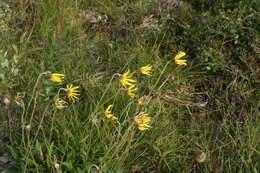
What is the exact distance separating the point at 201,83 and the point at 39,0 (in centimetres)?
171

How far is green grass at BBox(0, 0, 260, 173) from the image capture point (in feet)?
6.40

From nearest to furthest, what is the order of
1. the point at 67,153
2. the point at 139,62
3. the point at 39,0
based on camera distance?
the point at 67,153 < the point at 139,62 < the point at 39,0

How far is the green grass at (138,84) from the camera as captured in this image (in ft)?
6.40

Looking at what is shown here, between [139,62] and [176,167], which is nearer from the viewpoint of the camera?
[176,167]

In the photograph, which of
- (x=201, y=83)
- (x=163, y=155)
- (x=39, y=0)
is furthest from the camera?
(x=39, y=0)

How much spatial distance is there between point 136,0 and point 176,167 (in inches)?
83.7

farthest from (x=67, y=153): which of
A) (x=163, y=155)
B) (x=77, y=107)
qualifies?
(x=163, y=155)

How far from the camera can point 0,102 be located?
2.21m

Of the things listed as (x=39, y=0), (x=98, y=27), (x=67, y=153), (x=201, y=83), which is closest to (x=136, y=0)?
(x=98, y=27)

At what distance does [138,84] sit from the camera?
2465 millimetres

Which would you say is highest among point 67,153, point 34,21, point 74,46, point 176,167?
point 34,21

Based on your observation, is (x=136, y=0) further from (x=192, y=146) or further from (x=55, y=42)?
(x=192, y=146)

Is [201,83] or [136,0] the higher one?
[136,0]

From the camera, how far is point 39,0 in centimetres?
321
